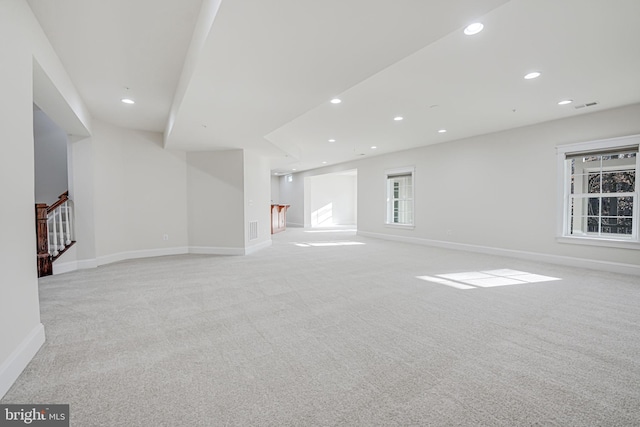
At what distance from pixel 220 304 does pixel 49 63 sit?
113 inches

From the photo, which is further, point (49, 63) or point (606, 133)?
point (606, 133)

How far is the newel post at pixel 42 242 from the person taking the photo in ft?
13.9

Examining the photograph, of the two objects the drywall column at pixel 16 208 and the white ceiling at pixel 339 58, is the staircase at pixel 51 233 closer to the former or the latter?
the white ceiling at pixel 339 58

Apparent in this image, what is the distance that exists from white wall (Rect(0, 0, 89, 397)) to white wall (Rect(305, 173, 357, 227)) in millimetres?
10992

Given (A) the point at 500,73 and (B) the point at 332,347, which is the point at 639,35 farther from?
(B) the point at 332,347

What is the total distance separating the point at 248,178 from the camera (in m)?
6.51

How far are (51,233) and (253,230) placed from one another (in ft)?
11.5

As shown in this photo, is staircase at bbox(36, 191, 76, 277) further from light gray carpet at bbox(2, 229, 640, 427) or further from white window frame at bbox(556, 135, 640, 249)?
white window frame at bbox(556, 135, 640, 249)

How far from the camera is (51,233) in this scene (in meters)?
4.80

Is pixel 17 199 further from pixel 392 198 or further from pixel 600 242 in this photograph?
pixel 392 198

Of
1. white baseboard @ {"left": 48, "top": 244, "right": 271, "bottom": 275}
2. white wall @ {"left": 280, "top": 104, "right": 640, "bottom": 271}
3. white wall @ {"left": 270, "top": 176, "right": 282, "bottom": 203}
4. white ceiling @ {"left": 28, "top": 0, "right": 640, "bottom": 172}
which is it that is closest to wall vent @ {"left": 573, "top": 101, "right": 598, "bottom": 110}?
white ceiling @ {"left": 28, "top": 0, "right": 640, "bottom": 172}

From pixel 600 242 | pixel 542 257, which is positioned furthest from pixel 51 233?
pixel 600 242

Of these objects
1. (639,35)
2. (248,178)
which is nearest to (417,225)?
(248,178)

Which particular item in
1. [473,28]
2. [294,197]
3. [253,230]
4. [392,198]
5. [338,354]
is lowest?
[338,354]
